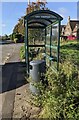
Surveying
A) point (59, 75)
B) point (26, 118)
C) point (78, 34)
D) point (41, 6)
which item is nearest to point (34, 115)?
point (26, 118)

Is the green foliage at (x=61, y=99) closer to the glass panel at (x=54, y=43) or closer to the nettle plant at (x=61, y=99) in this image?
the nettle plant at (x=61, y=99)

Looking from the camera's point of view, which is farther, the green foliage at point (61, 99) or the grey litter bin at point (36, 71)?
the grey litter bin at point (36, 71)

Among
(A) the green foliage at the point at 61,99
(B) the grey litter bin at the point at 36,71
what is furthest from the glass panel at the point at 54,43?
(A) the green foliage at the point at 61,99

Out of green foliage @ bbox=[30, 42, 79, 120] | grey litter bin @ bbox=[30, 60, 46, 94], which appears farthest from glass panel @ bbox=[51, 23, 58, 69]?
green foliage @ bbox=[30, 42, 79, 120]

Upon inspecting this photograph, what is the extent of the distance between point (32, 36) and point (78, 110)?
10.8m

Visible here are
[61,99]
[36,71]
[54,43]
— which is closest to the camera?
[61,99]

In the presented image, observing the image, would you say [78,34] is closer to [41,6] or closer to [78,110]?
[41,6]

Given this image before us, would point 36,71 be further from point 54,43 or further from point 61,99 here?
point 54,43

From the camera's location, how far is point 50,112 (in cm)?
509

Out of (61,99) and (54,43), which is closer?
(61,99)

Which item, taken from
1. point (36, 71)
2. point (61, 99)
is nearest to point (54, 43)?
point (36, 71)

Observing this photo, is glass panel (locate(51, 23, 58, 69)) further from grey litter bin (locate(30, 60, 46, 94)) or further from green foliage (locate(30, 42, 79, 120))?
green foliage (locate(30, 42, 79, 120))

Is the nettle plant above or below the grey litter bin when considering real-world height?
below

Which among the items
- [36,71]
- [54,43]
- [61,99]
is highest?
[54,43]
